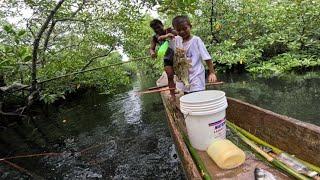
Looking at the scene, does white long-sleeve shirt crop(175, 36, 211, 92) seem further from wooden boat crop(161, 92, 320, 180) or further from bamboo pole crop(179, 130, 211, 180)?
bamboo pole crop(179, 130, 211, 180)

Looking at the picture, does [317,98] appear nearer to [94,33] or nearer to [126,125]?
[126,125]

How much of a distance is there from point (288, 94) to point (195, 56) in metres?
6.47

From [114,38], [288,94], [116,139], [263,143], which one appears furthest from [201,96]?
[114,38]

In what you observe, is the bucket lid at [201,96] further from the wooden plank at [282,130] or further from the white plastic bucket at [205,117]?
the wooden plank at [282,130]

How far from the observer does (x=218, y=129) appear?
3.62 meters

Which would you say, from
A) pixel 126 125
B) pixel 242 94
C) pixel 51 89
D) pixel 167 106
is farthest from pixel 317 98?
→ pixel 51 89

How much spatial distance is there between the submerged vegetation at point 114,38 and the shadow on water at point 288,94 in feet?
4.28

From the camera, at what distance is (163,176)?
199 inches

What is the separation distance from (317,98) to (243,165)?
6.14 meters

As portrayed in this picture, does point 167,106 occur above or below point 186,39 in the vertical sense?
below

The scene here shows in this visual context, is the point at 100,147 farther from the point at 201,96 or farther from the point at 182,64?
the point at 201,96

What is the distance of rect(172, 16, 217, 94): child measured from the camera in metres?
4.25

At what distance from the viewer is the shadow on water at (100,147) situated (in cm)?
565

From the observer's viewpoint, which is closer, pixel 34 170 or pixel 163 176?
pixel 163 176
